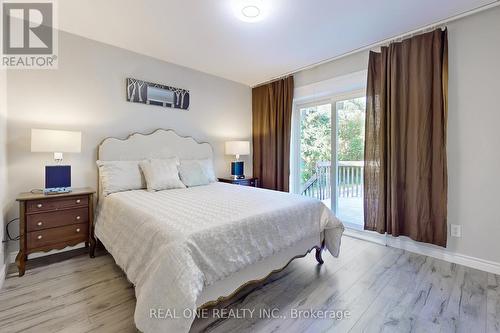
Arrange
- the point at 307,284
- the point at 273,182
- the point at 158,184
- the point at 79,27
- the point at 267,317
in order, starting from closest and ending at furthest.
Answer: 1. the point at 267,317
2. the point at 307,284
3. the point at 79,27
4. the point at 158,184
5. the point at 273,182

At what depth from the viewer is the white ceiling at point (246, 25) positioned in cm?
218

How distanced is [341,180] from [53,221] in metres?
3.66

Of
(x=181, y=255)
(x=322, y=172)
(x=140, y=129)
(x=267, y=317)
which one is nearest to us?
(x=181, y=255)

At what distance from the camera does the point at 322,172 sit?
3977mm

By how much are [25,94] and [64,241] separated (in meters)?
1.60

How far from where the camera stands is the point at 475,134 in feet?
7.70

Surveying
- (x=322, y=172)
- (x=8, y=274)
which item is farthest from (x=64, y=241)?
(x=322, y=172)

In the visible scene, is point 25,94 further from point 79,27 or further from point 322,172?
point 322,172

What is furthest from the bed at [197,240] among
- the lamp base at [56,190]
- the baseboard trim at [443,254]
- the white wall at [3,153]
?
the baseboard trim at [443,254]

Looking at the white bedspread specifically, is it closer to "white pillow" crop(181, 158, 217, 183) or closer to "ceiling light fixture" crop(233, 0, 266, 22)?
"white pillow" crop(181, 158, 217, 183)

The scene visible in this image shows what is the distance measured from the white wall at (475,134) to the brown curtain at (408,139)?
0.12 meters

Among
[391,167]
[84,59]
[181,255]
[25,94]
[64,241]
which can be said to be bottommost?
[64,241]

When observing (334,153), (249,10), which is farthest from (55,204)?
(334,153)

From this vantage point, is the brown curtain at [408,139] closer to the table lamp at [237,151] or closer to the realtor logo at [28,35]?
the table lamp at [237,151]
